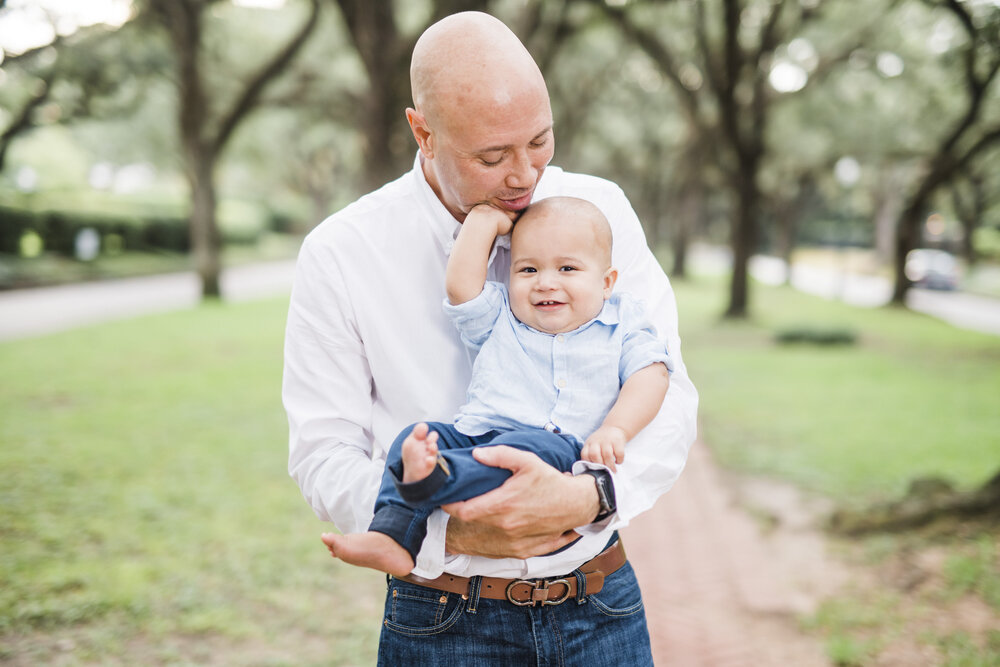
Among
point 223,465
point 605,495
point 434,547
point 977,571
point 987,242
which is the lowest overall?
point 987,242

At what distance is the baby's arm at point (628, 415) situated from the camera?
1884mm

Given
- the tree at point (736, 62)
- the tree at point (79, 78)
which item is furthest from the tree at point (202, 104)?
the tree at point (736, 62)

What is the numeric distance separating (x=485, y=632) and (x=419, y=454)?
59cm

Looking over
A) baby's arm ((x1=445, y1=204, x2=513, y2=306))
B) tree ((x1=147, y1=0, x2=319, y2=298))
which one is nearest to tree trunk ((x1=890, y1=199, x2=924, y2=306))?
tree ((x1=147, y1=0, x2=319, y2=298))

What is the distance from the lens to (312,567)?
5.51 metres

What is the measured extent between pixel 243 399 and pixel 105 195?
23.5 meters

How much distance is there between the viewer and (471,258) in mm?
1934

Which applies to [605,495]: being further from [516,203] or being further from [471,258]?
[516,203]

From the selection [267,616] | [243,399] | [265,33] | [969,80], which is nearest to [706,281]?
[969,80]

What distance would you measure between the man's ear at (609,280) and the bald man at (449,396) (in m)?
0.17

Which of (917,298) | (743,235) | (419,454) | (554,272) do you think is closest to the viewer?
(419,454)

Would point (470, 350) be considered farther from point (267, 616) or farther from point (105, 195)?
point (105, 195)

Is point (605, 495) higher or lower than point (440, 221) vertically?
lower

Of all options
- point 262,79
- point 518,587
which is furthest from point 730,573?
point 262,79
